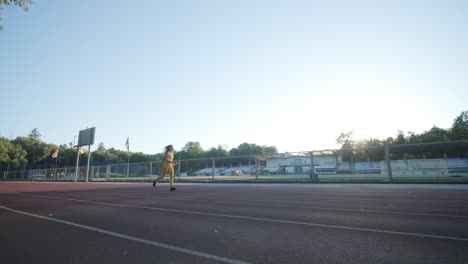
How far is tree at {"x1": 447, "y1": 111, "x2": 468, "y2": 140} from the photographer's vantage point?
6089cm

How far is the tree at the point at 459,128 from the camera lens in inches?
2397

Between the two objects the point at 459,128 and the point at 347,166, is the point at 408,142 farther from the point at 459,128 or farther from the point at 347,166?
the point at 347,166

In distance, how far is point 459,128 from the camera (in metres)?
65.4

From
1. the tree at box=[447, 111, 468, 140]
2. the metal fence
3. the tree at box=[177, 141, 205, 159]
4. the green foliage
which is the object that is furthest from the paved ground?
the tree at box=[177, 141, 205, 159]

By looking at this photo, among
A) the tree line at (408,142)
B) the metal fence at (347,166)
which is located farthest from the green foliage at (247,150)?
the metal fence at (347,166)

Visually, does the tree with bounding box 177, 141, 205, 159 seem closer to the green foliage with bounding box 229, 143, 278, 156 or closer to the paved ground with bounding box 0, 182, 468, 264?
the green foliage with bounding box 229, 143, 278, 156

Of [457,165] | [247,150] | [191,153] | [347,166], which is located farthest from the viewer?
[191,153]

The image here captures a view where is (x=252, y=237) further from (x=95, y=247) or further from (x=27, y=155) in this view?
(x=27, y=155)

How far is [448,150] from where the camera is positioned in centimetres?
1245

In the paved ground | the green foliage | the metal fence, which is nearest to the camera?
the paved ground

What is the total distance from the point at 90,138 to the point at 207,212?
39897 millimetres

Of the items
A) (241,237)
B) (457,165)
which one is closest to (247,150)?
(457,165)

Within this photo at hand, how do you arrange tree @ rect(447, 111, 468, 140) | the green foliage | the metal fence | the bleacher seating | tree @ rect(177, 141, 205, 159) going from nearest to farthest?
1. the bleacher seating
2. the metal fence
3. tree @ rect(447, 111, 468, 140)
4. the green foliage
5. tree @ rect(177, 141, 205, 159)

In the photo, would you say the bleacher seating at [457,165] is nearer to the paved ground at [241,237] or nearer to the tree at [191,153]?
the paved ground at [241,237]
